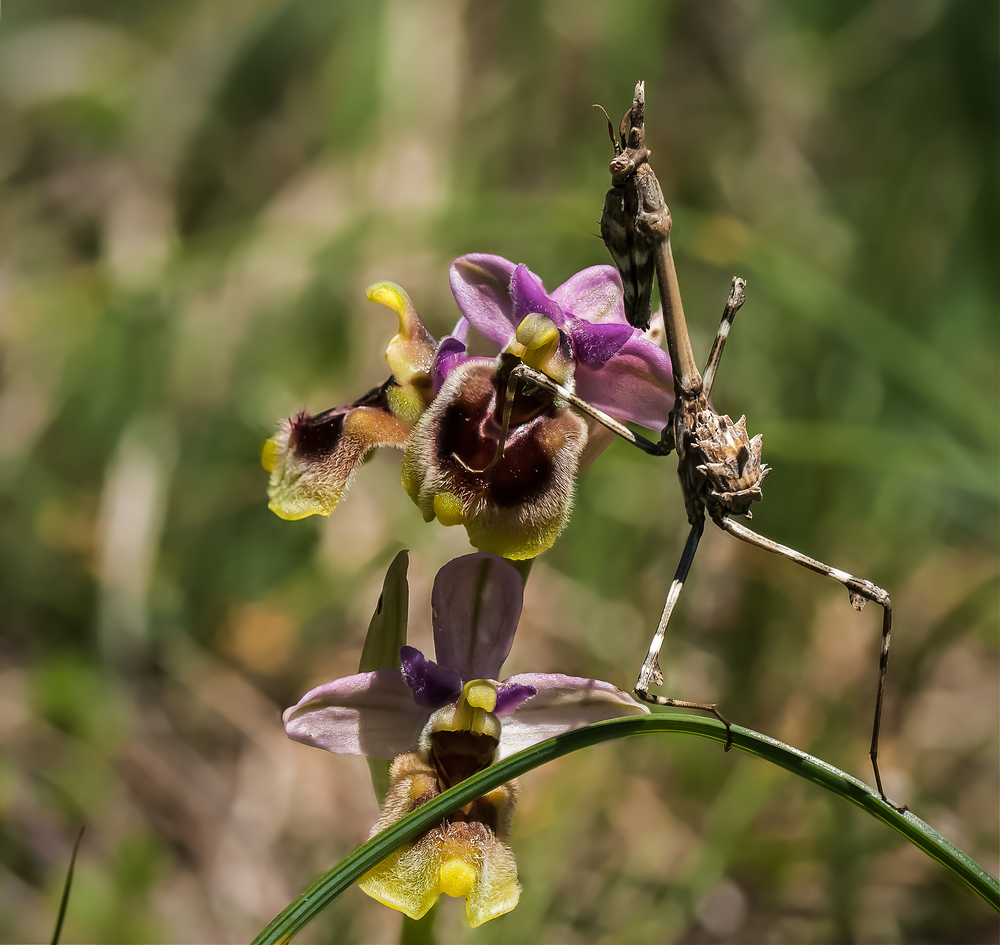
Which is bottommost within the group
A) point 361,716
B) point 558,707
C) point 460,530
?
point 361,716

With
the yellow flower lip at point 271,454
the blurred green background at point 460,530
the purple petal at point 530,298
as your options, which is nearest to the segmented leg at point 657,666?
the purple petal at point 530,298

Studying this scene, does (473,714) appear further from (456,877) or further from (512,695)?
(456,877)

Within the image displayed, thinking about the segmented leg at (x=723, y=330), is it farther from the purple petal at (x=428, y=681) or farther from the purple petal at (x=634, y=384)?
the purple petal at (x=428, y=681)

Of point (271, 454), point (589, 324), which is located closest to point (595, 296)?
point (589, 324)

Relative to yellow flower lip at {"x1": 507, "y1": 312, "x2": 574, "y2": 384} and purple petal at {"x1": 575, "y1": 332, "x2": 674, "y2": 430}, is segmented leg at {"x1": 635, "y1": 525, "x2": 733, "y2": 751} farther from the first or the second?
yellow flower lip at {"x1": 507, "y1": 312, "x2": 574, "y2": 384}

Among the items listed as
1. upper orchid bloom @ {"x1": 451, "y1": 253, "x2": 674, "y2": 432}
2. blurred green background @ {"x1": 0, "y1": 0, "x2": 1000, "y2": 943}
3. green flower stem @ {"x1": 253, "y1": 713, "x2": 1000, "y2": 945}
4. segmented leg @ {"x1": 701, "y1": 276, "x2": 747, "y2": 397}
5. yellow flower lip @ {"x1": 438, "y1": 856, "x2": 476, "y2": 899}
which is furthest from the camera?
blurred green background @ {"x1": 0, "y1": 0, "x2": 1000, "y2": 943}

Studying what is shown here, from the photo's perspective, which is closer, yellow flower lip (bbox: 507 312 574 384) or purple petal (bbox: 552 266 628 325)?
yellow flower lip (bbox: 507 312 574 384)

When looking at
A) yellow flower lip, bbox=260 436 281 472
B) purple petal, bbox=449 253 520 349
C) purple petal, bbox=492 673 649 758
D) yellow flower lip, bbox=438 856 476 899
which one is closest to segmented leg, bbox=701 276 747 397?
purple petal, bbox=449 253 520 349
